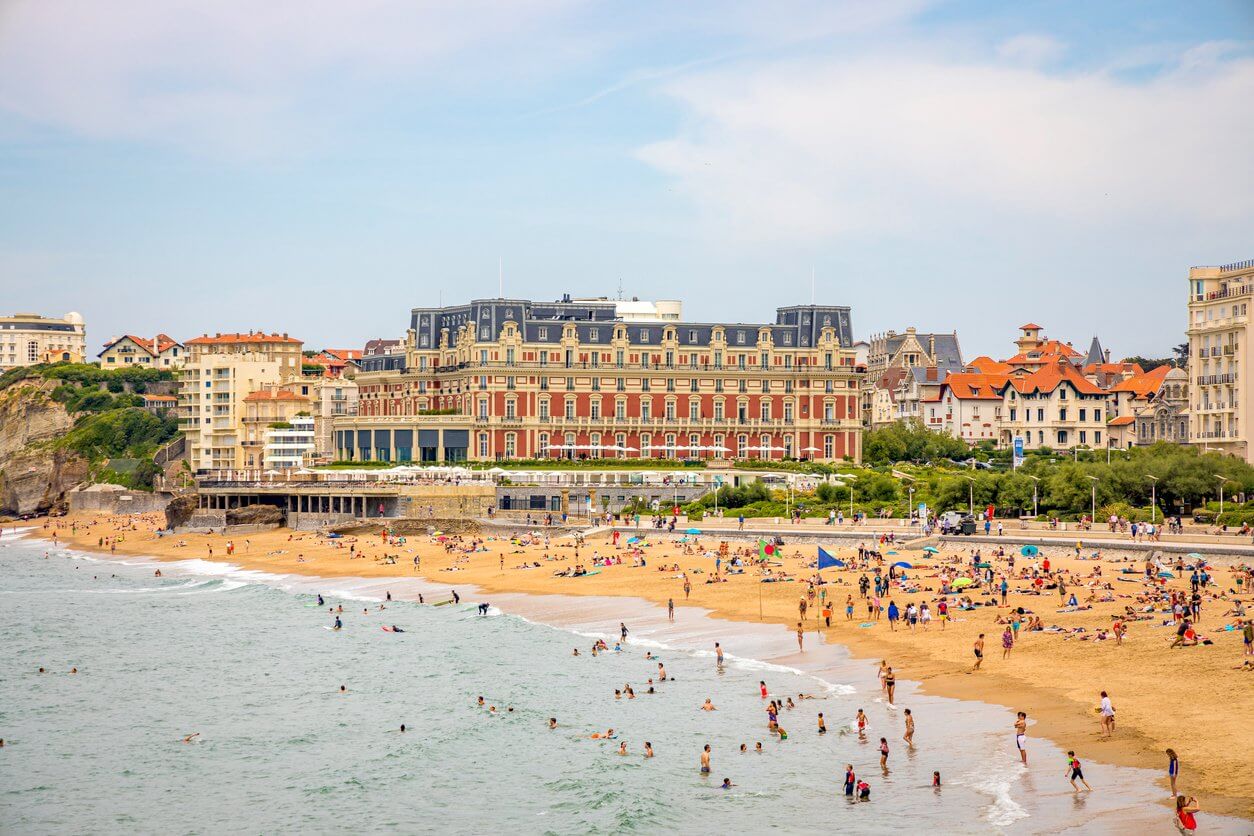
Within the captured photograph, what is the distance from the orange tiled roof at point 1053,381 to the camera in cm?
13375

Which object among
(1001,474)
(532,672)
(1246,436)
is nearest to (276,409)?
(1001,474)

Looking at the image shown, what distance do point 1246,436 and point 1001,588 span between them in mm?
41716

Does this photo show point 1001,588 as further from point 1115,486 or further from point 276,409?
point 276,409

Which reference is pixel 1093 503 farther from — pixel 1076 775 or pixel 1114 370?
pixel 1114 370

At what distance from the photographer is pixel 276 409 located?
513ft

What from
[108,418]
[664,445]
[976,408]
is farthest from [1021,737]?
[108,418]

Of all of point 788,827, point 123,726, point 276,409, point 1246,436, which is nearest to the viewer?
point 788,827

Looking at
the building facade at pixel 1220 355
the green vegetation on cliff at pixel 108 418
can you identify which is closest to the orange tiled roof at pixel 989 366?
the building facade at pixel 1220 355

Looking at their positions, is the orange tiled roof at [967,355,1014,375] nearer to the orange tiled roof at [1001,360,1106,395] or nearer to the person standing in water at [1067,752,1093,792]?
the orange tiled roof at [1001,360,1106,395]

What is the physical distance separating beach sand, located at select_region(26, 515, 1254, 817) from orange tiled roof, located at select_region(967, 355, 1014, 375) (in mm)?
67983

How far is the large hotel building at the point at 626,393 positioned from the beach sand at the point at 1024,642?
102ft

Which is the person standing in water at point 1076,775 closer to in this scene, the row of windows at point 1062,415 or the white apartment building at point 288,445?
the row of windows at point 1062,415

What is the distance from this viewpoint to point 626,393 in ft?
419

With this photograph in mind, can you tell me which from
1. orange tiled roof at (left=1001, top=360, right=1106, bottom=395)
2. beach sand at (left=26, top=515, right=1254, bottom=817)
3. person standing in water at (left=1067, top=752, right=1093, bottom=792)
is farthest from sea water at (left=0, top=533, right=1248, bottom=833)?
orange tiled roof at (left=1001, top=360, right=1106, bottom=395)
